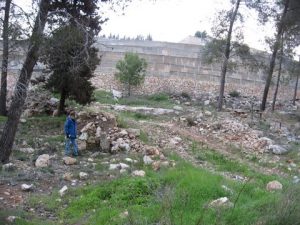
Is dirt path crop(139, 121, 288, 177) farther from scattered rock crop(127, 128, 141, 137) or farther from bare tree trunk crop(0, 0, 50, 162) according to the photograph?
bare tree trunk crop(0, 0, 50, 162)

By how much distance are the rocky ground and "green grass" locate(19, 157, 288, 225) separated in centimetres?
46

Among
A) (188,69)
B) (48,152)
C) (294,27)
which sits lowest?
(48,152)

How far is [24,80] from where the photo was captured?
10625 millimetres

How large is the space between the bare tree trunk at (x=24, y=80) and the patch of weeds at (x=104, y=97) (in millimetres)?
12758

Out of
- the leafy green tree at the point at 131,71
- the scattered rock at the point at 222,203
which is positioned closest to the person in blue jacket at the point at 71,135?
the scattered rock at the point at 222,203

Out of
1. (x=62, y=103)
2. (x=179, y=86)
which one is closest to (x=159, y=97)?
(x=179, y=86)

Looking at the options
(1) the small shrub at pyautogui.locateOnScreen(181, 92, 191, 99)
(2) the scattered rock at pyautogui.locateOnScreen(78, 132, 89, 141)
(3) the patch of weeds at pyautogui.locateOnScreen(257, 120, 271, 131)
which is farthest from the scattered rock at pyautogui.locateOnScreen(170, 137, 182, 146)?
(1) the small shrub at pyautogui.locateOnScreen(181, 92, 191, 99)

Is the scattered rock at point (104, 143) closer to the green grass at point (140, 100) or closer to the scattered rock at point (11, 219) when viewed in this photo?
the scattered rock at point (11, 219)

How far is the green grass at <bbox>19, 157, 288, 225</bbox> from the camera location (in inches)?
286

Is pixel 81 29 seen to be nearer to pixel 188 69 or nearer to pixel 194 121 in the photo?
pixel 194 121

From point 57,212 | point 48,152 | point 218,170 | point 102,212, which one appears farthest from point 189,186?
point 48,152

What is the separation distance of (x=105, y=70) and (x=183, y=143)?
21.1 m

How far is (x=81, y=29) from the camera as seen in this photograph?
10.4 meters

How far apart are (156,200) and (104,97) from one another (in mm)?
18622
